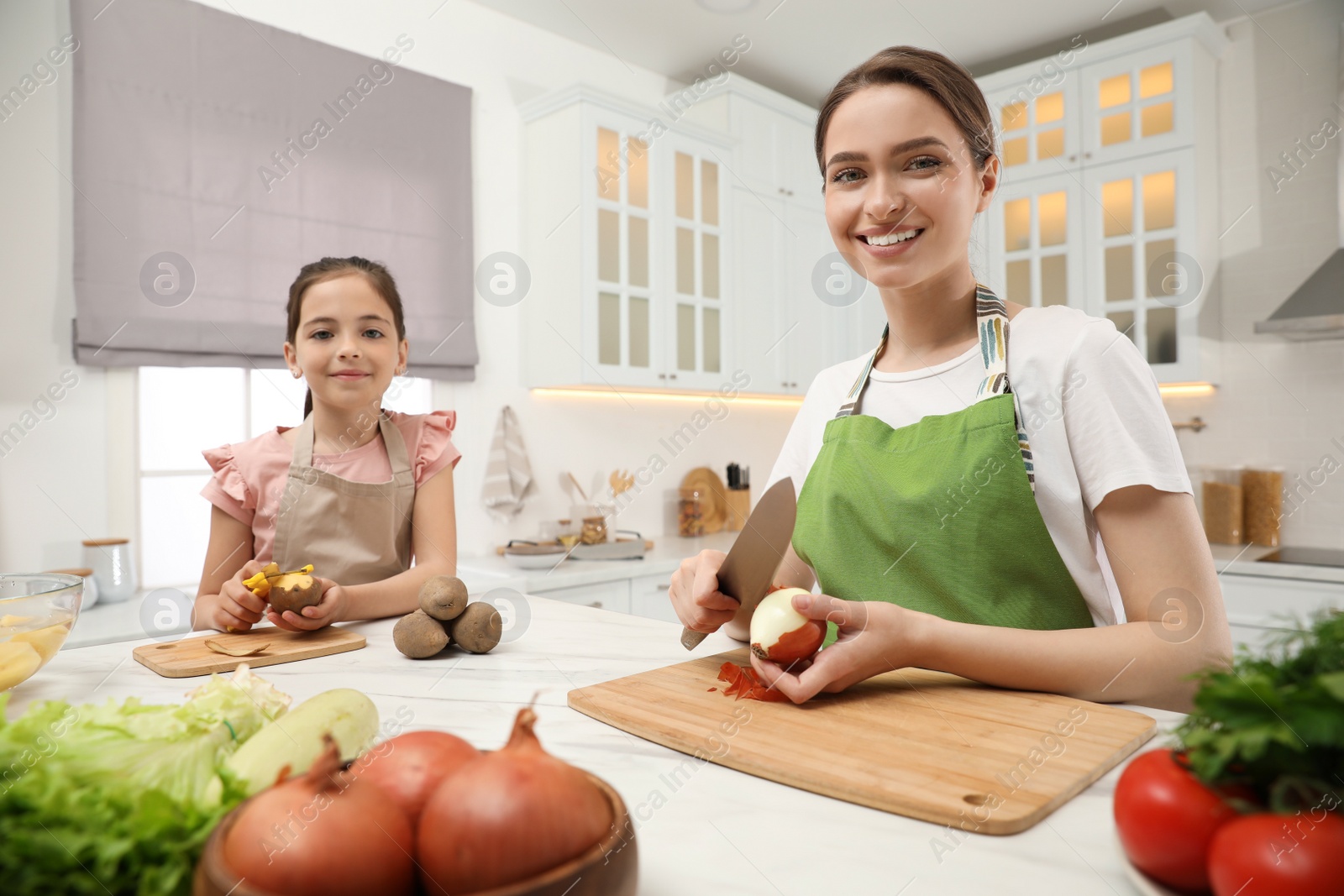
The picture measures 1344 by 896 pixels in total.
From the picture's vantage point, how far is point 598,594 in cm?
264

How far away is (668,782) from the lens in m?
0.63

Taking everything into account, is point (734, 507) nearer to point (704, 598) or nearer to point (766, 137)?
point (766, 137)

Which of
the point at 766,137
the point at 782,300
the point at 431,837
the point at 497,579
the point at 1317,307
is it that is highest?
the point at 766,137

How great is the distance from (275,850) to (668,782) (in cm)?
35

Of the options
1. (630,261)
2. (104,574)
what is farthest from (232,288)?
(630,261)

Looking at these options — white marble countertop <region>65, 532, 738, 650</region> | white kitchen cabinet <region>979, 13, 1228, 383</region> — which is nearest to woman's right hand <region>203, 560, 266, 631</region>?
white marble countertop <region>65, 532, 738, 650</region>

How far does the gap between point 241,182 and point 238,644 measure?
6.00 feet

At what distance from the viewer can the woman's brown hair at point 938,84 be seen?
3.47 feet

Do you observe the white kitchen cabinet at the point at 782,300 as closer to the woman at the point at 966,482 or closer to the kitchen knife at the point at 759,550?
the woman at the point at 966,482

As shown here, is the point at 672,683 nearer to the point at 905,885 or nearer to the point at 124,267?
the point at 905,885

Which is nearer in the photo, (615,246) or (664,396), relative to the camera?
(615,246)

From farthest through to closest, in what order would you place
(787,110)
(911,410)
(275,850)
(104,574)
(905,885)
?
1. (787,110)
2. (104,574)
3. (911,410)
4. (905,885)
5. (275,850)

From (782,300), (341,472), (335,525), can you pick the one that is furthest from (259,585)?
(782,300)

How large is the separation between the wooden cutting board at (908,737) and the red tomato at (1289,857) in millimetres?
160
